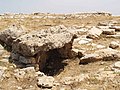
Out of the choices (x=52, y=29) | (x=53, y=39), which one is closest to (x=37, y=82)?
(x=53, y=39)

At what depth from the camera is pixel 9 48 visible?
16.8m

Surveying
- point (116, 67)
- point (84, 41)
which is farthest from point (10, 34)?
point (116, 67)

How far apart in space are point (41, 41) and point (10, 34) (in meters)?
2.75

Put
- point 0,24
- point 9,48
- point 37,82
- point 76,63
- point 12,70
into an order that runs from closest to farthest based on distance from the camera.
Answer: point 37,82 → point 12,70 → point 76,63 → point 9,48 → point 0,24

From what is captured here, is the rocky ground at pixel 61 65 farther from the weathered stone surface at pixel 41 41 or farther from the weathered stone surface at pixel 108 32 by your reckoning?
the weathered stone surface at pixel 108 32

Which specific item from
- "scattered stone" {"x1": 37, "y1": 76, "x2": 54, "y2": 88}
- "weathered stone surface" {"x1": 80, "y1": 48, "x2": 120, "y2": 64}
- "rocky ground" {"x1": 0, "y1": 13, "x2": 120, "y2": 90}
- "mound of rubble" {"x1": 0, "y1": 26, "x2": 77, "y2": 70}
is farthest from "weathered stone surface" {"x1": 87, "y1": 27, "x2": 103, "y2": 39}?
"scattered stone" {"x1": 37, "y1": 76, "x2": 54, "y2": 88}

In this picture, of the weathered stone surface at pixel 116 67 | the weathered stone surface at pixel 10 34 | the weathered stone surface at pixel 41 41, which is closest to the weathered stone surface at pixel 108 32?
the weathered stone surface at pixel 41 41

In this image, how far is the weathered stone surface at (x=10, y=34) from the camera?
16500mm

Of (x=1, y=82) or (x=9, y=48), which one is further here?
(x=9, y=48)

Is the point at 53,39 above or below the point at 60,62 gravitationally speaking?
above

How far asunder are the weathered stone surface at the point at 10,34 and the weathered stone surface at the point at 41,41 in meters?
1.22

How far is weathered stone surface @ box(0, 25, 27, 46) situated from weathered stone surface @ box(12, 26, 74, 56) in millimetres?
1225

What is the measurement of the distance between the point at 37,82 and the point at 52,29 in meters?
3.86

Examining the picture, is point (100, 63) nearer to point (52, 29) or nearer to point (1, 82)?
point (52, 29)
